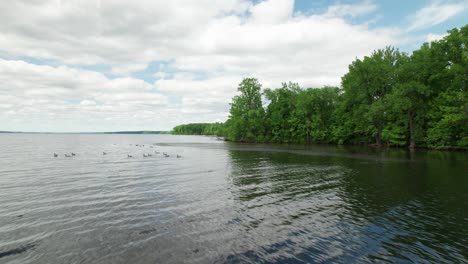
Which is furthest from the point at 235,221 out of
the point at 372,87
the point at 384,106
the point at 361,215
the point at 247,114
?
the point at 247,114

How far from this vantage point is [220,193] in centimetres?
1597

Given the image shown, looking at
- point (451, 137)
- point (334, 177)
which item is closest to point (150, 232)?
point (334, 177)

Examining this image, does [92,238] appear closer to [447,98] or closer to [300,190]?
[300,190]

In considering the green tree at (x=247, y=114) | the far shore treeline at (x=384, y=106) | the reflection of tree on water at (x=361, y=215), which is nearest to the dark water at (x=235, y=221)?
the reflection of tree on water at (x=361, y=215)

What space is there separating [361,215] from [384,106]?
4985 centimetres

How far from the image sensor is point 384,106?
173 ft

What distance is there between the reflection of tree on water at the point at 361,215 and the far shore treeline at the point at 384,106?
3488 cm

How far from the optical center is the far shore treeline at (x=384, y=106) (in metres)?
45.1

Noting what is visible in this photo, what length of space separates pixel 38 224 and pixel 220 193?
9.28m

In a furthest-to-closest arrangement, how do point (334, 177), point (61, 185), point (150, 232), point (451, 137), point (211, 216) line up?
1. point (451, 137)
2. point (334, 177)
3. point (61, 185)
4. point (211, 216)
5. point (150, 232)

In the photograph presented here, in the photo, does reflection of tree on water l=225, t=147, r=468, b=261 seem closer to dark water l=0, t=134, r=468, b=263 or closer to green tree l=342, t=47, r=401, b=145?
dark water l=0, t=134, r=468, b=263

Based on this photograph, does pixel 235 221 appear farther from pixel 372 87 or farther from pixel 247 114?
pixel 247 114

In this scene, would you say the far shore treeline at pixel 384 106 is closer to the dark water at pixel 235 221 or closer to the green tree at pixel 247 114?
the green tree at pixel 247 114

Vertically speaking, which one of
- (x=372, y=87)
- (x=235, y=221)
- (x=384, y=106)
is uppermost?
(x=372, y=87)
